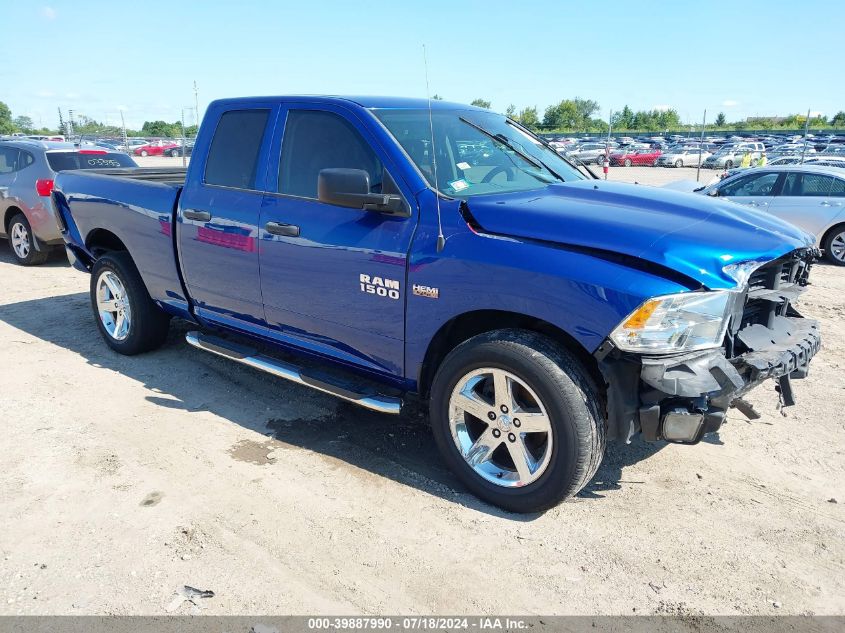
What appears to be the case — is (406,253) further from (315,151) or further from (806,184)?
(806,184)

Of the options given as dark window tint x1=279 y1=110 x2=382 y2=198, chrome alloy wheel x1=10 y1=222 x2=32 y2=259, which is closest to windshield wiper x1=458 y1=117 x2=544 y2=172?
dark window tint x1=279 y1=110 x2=382 y2=198

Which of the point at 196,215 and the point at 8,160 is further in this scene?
the point at 8,160

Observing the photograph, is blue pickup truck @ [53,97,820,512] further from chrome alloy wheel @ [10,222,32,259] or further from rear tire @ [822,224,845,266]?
rear tire @ [822,224,845,266]

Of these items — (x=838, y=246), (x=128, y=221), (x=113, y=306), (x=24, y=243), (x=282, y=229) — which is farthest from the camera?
(x=838, y=246)

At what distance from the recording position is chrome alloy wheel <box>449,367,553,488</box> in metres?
3.18

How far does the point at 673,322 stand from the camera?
2828 mm

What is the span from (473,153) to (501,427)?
5.56 ft

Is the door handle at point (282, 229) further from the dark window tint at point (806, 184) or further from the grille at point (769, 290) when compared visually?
the dark window tint at point (806, 184)

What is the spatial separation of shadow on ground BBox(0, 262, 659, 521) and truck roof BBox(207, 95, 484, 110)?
2013 mm

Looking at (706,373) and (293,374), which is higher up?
(706,373)

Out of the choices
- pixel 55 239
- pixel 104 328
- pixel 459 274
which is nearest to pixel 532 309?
pixel 459 274

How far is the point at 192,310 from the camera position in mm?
4902

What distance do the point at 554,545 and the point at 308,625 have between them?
1.19 metres

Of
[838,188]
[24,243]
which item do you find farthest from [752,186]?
[24,243]
